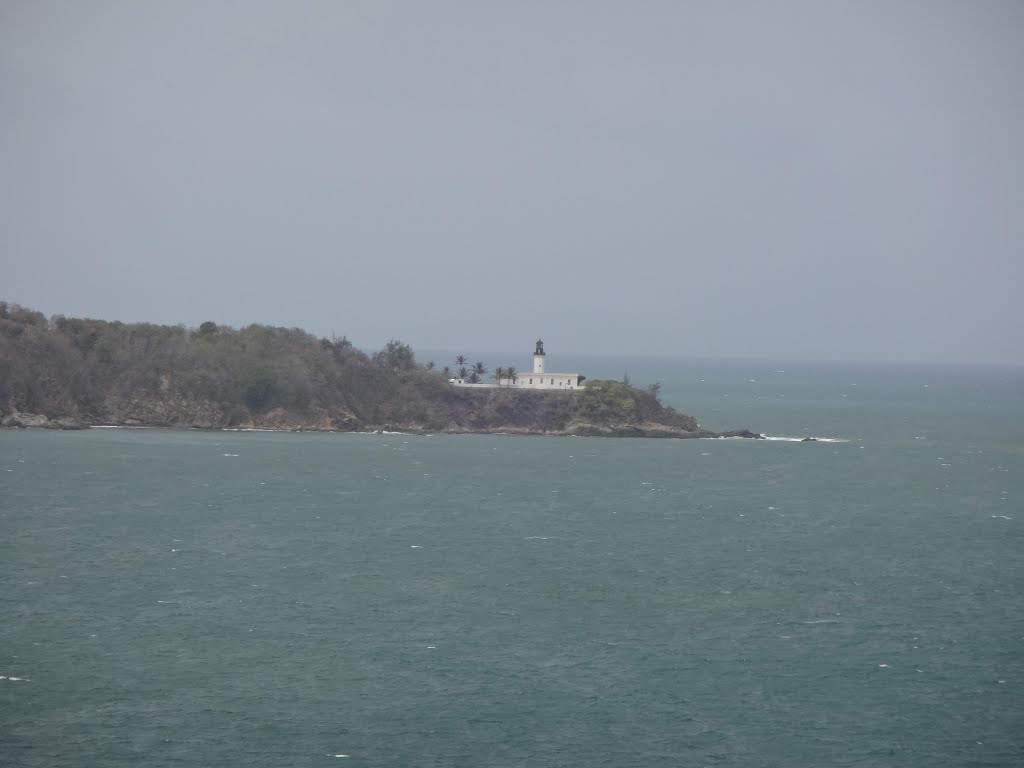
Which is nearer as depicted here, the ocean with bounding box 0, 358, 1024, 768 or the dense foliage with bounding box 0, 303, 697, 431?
the ocean with bounding box 0, 358, 1024, 768

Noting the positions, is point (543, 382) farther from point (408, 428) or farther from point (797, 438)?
point (797, 438)

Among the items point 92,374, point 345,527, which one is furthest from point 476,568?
point 92,374

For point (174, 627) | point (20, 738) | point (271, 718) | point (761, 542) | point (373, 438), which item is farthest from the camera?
point (373, 438)

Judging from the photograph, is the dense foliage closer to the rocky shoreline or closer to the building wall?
the rocky shoreline

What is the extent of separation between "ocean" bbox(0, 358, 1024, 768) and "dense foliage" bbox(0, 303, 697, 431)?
77.8ft

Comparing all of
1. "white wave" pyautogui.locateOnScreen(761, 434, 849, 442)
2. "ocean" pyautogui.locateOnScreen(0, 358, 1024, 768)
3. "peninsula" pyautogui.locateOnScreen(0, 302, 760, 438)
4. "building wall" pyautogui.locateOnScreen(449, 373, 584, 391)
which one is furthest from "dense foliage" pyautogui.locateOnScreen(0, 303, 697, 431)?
"ocean" pyautogui.locateOnScreen(0, 358, 1024, 768)

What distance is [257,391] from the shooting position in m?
89.8

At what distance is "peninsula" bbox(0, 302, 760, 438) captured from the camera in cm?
8619

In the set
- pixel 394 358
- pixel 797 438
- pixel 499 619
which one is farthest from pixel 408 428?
pixel 499 619

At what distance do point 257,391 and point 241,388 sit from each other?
4.02ft

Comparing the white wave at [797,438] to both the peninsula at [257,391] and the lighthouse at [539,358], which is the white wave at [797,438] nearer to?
the peninsula at [257,391]

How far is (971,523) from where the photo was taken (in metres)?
50.7

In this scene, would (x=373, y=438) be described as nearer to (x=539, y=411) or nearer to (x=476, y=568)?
(x=539, y=411)

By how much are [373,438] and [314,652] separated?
56711 mm
